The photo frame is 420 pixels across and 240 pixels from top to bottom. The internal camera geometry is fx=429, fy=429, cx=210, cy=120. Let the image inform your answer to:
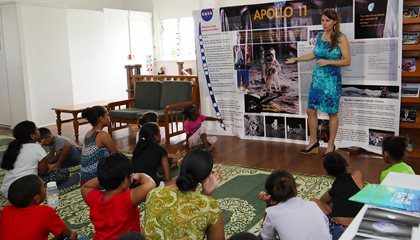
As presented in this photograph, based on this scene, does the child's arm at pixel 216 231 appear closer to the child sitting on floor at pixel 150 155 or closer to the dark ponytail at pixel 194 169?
the dark ponytail at pixel 194 169

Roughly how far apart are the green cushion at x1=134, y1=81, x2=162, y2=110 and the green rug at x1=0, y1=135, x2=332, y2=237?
7.83 feet

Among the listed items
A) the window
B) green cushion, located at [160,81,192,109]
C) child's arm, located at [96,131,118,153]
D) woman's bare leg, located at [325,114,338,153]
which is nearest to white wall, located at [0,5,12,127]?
green cushion, located at [160,81,192,109]

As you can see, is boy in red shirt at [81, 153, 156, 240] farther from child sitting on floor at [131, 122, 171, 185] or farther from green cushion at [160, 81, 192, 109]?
green cushion at [160, 81, 192, 109]

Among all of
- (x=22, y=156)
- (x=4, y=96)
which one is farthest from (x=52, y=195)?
(x=4, y=96)

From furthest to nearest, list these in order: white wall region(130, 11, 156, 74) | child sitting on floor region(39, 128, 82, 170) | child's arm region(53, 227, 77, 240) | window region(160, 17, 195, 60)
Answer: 1. window region(160, 17, 195, 60)
2. white wall region(130, 11, 156, 74)
3. child sitting on floor region(39, 128, 82, 170)
4. child's arm region(53, 227, 77, 240)

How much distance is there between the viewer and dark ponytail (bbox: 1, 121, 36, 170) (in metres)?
3.43

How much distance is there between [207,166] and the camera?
6.31ft

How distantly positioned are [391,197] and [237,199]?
2112 millimetres

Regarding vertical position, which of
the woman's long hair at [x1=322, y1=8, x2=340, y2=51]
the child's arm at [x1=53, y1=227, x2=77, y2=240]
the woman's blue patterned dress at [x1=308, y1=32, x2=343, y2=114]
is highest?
the woman's long hair at [x1=322, y1=8, x2=340, y2=51]

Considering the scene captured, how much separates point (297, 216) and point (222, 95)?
13.7 ft

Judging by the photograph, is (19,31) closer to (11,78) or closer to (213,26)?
(11,78)

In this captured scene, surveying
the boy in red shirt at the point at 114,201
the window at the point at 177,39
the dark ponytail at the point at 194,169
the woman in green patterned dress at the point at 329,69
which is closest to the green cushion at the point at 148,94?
the woman in green patterned dress at the point at 329,69

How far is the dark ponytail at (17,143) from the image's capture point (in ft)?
11.3

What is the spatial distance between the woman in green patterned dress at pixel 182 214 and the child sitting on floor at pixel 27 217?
64 centimetres
